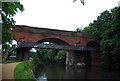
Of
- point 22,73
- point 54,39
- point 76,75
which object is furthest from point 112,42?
point 22,73

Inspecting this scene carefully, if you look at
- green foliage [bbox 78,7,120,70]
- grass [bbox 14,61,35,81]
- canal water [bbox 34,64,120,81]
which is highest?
green foliage [bbox 78,7,120,70]

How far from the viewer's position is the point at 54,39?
29.3 m

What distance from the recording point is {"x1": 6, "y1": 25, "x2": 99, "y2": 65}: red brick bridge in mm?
24656

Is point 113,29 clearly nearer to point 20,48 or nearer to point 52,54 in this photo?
point 20,48

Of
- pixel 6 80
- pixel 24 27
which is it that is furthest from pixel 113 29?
pixel 6 80

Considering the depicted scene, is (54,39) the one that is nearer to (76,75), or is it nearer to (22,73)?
(76,75)

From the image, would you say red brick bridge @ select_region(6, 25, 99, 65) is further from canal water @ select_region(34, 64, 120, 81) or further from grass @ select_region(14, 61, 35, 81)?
grass @ select_region(14, 61, 35, 81)

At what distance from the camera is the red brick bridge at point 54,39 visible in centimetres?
2466

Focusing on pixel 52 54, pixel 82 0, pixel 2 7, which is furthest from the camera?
pixel 52 54

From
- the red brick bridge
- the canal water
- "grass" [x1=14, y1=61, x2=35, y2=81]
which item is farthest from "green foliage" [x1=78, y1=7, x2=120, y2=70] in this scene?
"grass" [x1=14, y1=61, x2=35, y2=81]

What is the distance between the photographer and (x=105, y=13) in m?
31.1

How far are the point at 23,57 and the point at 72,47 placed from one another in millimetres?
10127

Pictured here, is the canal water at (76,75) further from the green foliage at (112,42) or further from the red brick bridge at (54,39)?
the red brick bridge at (54,39)

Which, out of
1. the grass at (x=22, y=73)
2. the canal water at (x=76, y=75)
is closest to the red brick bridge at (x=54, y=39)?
the canal water at (x=76, y=75)
